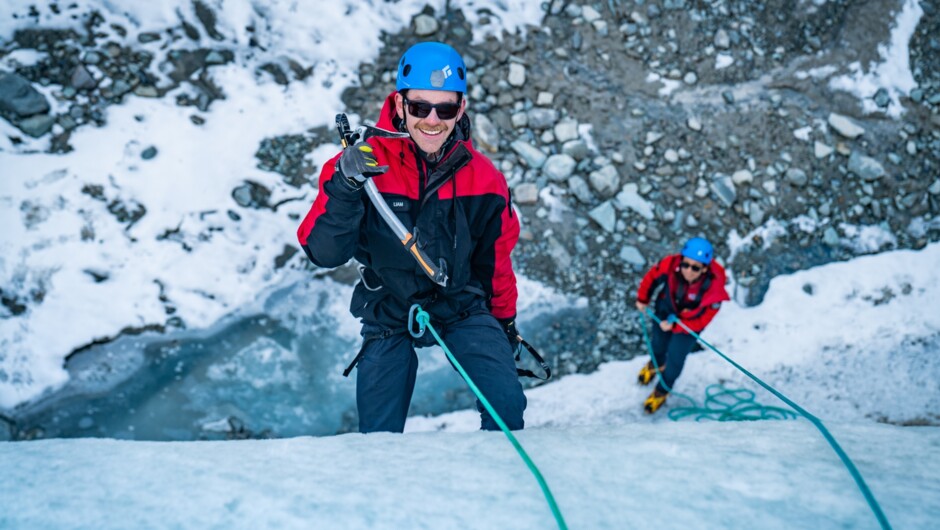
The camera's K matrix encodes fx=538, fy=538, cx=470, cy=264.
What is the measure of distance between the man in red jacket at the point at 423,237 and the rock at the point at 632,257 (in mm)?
2202

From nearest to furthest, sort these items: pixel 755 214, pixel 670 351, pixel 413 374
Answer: pixel 413 374
pixel 670 351
pixel 755 214

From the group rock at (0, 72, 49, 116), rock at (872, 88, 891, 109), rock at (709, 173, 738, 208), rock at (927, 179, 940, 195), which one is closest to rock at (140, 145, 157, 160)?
rock at (0, 72, 49, 116)

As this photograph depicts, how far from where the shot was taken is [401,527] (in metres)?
1.53

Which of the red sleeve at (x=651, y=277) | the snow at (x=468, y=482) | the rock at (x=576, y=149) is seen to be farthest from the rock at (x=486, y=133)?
the snow at (x=468, y=482)

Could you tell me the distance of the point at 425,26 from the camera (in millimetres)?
5340

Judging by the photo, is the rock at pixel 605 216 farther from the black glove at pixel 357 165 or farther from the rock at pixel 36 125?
the rock at pixel 36 125

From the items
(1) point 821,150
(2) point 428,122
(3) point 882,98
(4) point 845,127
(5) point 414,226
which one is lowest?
(5) point 414,226

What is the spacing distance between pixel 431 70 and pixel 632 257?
319 centimetres

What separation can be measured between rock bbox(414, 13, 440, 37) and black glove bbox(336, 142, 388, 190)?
357 centimetres

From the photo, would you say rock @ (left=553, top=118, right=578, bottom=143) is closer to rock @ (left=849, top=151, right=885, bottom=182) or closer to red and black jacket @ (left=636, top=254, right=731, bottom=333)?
red and black jacket @ (left=636, top=254, right=731, bottom=333)

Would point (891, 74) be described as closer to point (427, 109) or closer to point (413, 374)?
point (427, 109)

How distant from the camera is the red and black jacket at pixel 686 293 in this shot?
394cm

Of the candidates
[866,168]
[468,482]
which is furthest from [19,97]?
[866,168]

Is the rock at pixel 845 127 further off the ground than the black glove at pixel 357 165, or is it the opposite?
the rock at pixel 845 127
